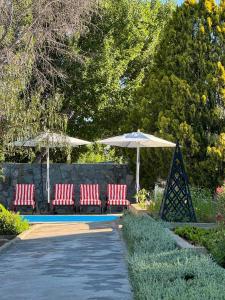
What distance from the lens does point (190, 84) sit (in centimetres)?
1808

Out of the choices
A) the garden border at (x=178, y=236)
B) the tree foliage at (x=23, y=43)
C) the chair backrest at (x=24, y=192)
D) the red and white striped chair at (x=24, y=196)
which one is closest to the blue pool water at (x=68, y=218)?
the red and white striped chair at (x=24, y=196)

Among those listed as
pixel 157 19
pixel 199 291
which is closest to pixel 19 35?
pixel 199 291

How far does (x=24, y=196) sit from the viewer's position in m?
20.2

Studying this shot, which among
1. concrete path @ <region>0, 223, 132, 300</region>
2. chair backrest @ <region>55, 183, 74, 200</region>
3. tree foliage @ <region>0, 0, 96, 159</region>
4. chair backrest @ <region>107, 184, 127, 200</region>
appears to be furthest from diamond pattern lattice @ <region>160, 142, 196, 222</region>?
chair backrest @ <region>55, 183, 74, 200</region>

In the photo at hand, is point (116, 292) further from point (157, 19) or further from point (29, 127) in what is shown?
point (157, 19)

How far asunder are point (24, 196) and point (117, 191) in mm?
3185

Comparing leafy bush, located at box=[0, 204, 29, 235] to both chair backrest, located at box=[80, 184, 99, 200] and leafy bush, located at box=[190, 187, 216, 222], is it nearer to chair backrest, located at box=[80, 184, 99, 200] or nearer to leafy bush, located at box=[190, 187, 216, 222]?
leafy bush, located at box=[190, 187, 216, 222]

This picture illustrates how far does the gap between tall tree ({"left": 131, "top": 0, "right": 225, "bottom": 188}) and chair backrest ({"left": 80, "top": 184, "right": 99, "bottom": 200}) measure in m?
3.38

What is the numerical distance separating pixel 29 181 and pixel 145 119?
491 centimetres

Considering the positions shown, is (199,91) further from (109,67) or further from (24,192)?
(24,192)

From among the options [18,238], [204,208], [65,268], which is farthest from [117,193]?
[65,268]

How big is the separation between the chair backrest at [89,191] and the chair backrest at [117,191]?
451 millimetres

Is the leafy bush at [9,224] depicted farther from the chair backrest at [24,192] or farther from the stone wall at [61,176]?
the stone wall at [61,176]

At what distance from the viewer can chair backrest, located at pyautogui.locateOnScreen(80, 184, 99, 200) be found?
801 inches
